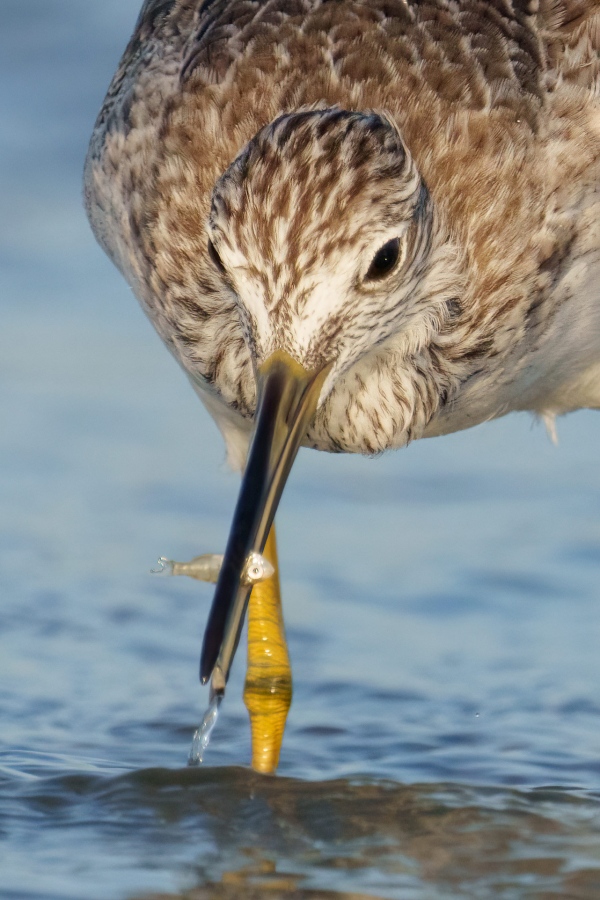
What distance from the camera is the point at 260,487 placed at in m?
5.85

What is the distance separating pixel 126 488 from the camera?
1002cm

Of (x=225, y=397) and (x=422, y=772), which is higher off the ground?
(x=225, y=397)

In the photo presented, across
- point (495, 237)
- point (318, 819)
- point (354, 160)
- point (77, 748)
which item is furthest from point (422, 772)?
point (354, 160)

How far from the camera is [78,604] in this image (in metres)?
8.91

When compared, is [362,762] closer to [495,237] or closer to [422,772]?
[422,772]

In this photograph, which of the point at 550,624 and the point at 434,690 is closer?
the point at 434,690

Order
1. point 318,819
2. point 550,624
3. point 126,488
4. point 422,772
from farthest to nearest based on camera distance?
point 126,488
point 550,624
point 422,772
point 318,819

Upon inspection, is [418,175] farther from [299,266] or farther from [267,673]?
[267,673]

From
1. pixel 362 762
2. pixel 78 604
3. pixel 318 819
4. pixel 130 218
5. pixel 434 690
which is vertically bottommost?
pixel 318 819

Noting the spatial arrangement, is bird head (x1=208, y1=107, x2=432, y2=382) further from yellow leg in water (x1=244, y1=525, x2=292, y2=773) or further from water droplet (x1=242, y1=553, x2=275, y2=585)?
yellow leg in water (x1=244, y1=525, x2=292, y2=773)

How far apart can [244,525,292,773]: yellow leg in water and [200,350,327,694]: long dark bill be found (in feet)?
5.87

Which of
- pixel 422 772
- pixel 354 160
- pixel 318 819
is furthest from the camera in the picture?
pixel 422 772

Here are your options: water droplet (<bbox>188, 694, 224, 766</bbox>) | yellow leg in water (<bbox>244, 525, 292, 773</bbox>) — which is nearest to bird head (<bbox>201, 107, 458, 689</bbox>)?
water droplet (<bbox>188, 694, 224, 766</bbox>)

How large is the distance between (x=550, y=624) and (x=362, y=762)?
1.62 m
